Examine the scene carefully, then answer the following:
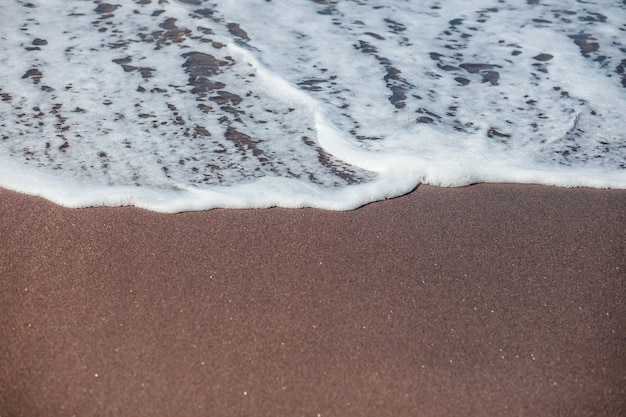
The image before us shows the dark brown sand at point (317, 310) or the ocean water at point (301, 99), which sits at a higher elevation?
the dark brown sand at point (317, 310)

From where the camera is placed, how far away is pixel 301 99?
3301 millimetres

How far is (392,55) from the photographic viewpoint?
3926 mm

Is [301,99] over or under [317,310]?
under

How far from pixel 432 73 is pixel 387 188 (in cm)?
140

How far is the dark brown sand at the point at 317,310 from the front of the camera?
1.76m

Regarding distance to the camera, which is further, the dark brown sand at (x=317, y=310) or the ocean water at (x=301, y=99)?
the ocean water at (x=301, y=99)

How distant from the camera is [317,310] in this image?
200cm

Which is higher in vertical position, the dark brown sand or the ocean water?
the dark brown sand

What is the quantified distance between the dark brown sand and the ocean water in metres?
0.19

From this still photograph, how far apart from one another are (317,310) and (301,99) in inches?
60.8

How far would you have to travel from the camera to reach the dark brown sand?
1758 millimetres

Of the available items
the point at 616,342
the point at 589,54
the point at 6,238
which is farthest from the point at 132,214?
the point at 589,54

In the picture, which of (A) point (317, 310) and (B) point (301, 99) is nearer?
(A) point (317, 310)

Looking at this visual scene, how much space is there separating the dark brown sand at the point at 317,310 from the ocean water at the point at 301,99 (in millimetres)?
188
